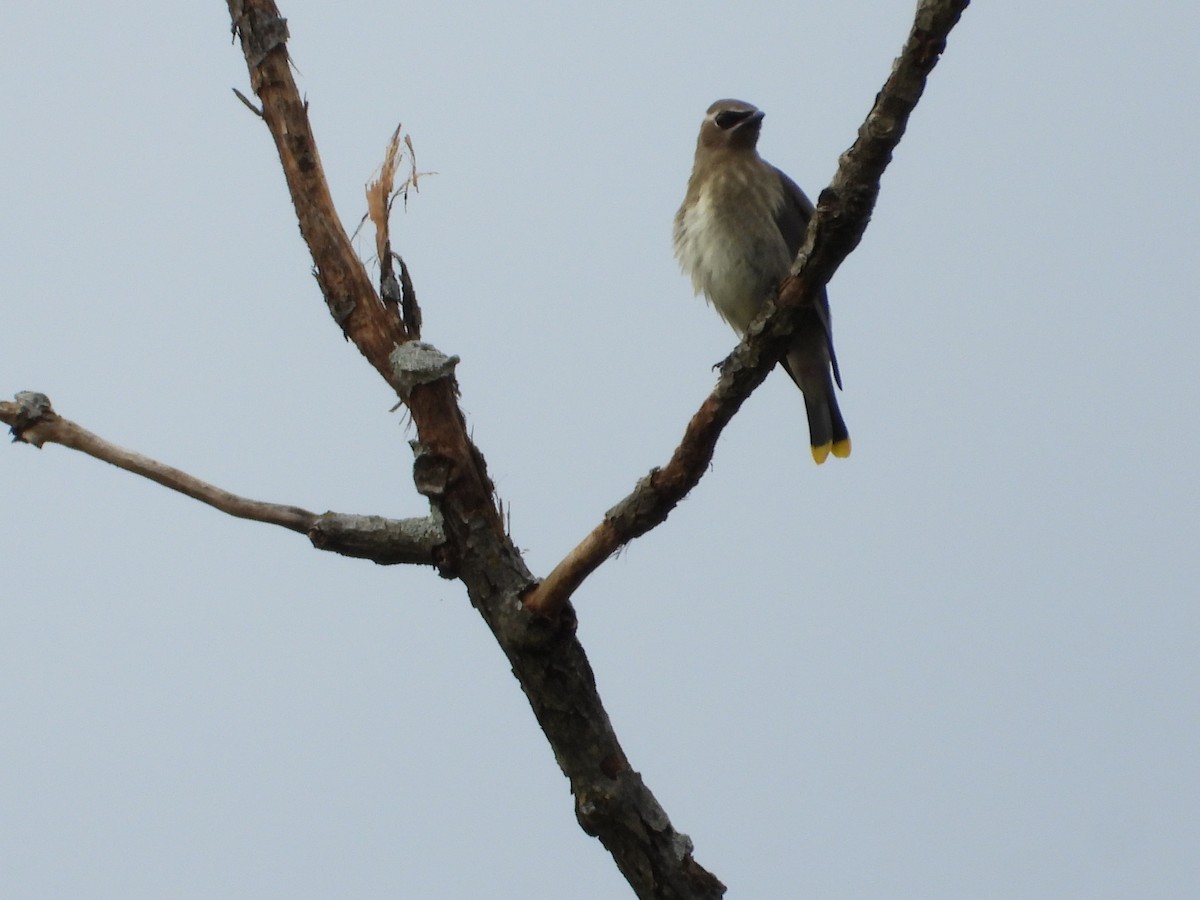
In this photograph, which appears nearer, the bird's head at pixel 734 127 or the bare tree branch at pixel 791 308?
the bare tree branch at pixel 791 308

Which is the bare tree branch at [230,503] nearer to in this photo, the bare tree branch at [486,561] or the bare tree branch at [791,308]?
the bare tree branch at [486,561]

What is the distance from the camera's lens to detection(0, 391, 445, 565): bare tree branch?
3695 mm

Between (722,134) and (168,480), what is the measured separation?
7.25 ft

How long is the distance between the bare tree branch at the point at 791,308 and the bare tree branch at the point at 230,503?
0.34 metres

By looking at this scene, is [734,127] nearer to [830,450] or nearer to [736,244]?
[736,244]

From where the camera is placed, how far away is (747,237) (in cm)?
466

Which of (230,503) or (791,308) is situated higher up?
(230,503)

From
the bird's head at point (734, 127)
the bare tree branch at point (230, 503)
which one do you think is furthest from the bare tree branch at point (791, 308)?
the bird's head at point (734, 127)

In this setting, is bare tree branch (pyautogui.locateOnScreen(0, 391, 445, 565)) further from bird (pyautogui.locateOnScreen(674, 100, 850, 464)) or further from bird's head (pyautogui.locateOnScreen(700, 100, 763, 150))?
bird's head (pyautogui.locateOnScreen(700, 100, 763, 150))

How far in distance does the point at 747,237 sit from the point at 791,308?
142 centimetres

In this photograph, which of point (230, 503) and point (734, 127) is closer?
point (230, 503)

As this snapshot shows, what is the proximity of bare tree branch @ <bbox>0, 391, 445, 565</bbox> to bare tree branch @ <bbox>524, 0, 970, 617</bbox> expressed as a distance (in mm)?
341

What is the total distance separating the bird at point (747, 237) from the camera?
4680 mm

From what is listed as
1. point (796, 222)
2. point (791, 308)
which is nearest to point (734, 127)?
point (796, 222)
